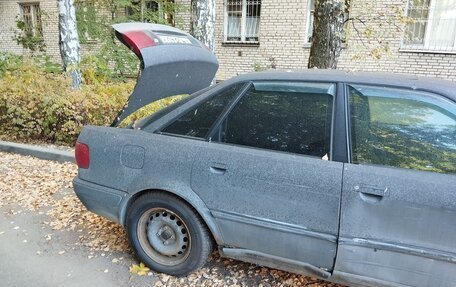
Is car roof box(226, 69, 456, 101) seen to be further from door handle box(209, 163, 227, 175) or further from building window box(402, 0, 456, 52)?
building window box(402, 0, 456, 52)

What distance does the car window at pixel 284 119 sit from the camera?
2203 mm

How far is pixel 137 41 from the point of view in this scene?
2594 millimetres

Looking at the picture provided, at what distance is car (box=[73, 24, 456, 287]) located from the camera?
1.96 meters

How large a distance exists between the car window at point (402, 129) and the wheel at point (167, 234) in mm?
1180

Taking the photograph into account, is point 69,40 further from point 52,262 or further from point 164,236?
point 164,236

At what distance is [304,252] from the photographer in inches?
86.3

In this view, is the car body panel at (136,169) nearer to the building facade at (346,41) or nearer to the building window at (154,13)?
the building window at (154,13)

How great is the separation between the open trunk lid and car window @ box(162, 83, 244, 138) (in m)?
0.39

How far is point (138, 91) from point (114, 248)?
138 centimetres

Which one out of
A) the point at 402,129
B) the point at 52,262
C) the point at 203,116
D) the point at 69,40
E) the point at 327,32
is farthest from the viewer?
the point at 69,40

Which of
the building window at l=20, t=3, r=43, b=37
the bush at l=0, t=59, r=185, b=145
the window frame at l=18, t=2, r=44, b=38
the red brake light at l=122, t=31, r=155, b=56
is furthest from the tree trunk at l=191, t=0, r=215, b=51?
the building window at l=20, t=3, r=43, b=37

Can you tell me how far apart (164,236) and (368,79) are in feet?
5.87

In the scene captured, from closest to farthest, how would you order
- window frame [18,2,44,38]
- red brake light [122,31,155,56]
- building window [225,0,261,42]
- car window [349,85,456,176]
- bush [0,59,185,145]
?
car window [349,85,456,176]
red brake light [122,31,155,56]
bush [0,59,185,145]
building window [225,0,261,42]
window frame [18,2,44,38]

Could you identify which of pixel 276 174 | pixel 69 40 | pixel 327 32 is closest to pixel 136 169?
pixel 276 174
